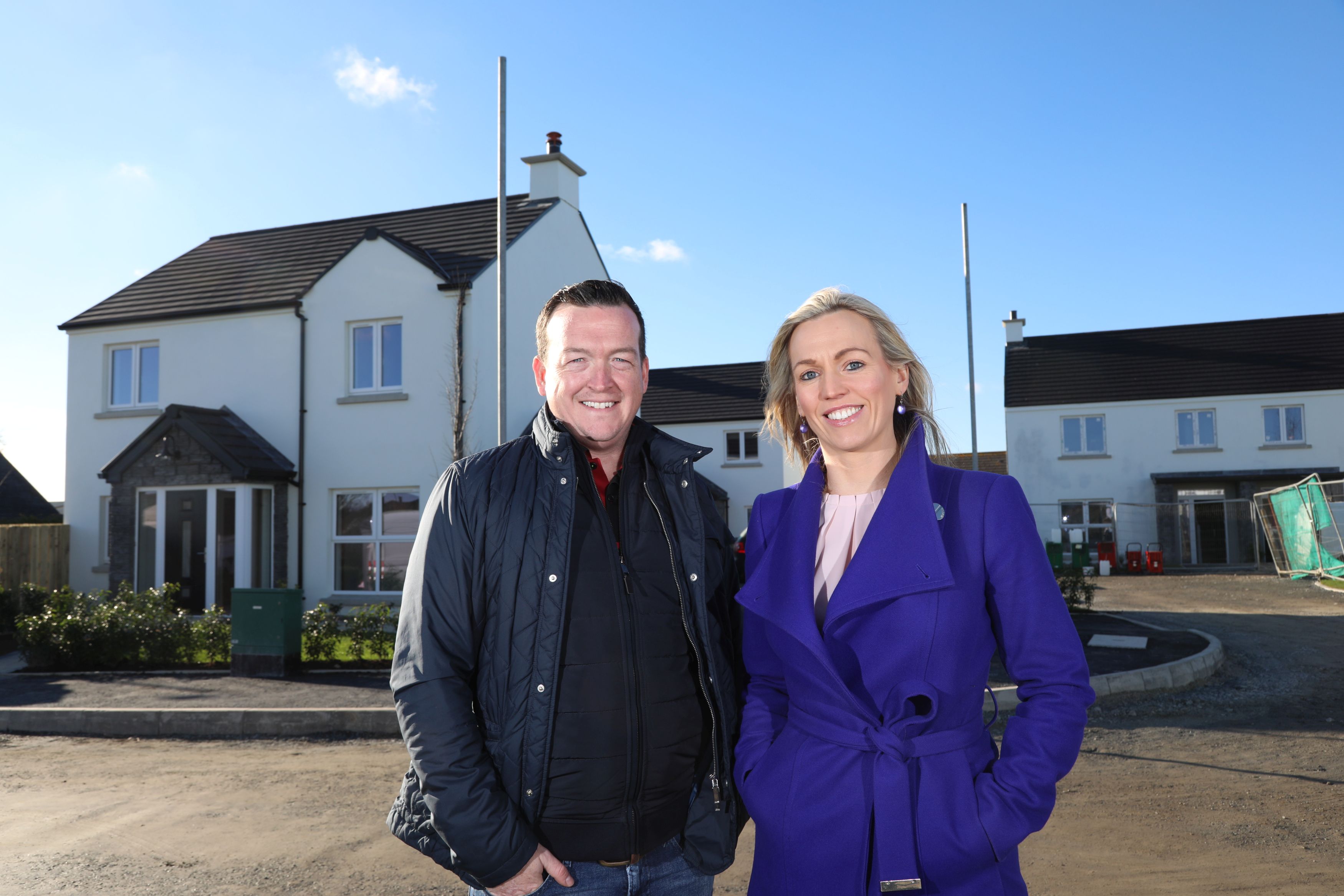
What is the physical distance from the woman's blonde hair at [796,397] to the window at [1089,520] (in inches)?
1264

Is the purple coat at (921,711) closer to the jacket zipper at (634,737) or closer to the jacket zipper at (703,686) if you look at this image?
the jacket zipper at (703,686)

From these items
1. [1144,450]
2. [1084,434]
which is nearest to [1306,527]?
[1144,450]

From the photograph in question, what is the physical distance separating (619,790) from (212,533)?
668 inches

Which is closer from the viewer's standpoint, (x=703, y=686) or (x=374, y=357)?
(x=703, y=686)

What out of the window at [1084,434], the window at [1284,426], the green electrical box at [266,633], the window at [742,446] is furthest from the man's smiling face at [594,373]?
the window at [1284,426]

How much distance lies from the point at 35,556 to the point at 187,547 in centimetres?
290

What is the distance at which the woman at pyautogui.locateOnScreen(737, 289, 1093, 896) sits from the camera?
218 centimetres

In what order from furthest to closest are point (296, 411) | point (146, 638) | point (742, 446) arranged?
point (742, 446)
point (296, 411)
point (146, 638)

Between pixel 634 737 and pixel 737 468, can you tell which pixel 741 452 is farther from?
pixel 634 737

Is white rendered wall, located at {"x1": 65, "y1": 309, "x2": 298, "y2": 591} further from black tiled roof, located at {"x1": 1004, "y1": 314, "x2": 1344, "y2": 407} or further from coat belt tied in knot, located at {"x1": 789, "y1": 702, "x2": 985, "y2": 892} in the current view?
black tiled roof, located at {"x1": 1004, "y1": 314, "x2": 1344, "y2": 407}

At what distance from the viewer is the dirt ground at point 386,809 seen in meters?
4.86

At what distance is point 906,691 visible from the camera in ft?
7.30

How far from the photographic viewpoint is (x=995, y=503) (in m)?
2.37

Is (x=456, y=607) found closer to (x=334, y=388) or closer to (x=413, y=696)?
(x=413, y=696)
